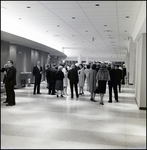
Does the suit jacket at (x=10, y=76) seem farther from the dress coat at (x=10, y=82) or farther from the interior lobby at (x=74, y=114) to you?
the interior lobby at (x=74, y=114)

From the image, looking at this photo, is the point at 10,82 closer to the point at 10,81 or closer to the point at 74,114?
the point at 10,81

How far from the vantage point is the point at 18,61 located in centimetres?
1716

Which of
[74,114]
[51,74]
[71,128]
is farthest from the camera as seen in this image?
[51,74]

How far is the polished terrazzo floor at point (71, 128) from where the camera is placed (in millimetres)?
4820

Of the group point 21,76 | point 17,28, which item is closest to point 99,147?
point 17,28

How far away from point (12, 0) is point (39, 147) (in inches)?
186

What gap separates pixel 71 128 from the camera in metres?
6.02

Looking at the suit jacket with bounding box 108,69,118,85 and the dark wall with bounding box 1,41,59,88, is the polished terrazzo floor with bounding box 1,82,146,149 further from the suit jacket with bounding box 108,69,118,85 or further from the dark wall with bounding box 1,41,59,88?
the dark wall with bounding box 1,41,59,88

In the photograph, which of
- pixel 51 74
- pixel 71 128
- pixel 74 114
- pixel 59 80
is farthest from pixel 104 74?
pixel 71 128

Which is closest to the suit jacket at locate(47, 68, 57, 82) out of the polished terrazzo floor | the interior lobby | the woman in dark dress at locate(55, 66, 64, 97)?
the woman in dark dress at locate(55, 66, 64, 97)

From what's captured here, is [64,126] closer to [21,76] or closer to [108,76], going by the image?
[108,76]

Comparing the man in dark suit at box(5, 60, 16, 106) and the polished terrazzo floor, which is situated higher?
the man in dark suit at box(5, 60, 16, 106)

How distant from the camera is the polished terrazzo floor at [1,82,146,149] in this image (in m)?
4.82

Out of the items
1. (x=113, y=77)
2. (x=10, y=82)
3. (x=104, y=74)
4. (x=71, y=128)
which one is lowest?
(x=71, y=128)
